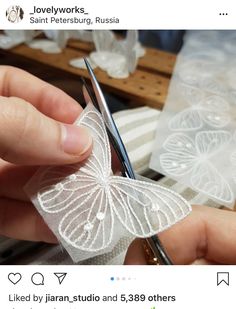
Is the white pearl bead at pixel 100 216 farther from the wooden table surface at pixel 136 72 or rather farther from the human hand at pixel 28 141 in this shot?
the wooden table surface at pixel 136 72

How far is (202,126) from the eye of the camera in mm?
426

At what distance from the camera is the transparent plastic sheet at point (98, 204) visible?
27 cm

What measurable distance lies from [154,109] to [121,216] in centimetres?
24

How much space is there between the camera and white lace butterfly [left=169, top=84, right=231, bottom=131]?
43 cm

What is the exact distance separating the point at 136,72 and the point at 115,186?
31 centimetres

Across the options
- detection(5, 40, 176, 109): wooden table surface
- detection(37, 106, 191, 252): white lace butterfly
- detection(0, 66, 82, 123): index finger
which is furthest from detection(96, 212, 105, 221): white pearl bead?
detection(5, 40, 176, 109): wooden table surface

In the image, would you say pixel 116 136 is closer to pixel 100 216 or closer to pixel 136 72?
pixel 100 216

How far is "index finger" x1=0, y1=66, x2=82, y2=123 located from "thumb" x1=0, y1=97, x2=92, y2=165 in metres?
0.07

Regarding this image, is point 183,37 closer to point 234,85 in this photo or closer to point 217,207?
point 234,85

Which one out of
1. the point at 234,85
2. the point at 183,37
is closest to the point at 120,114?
the point at 234,85

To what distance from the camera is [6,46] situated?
624 mm
